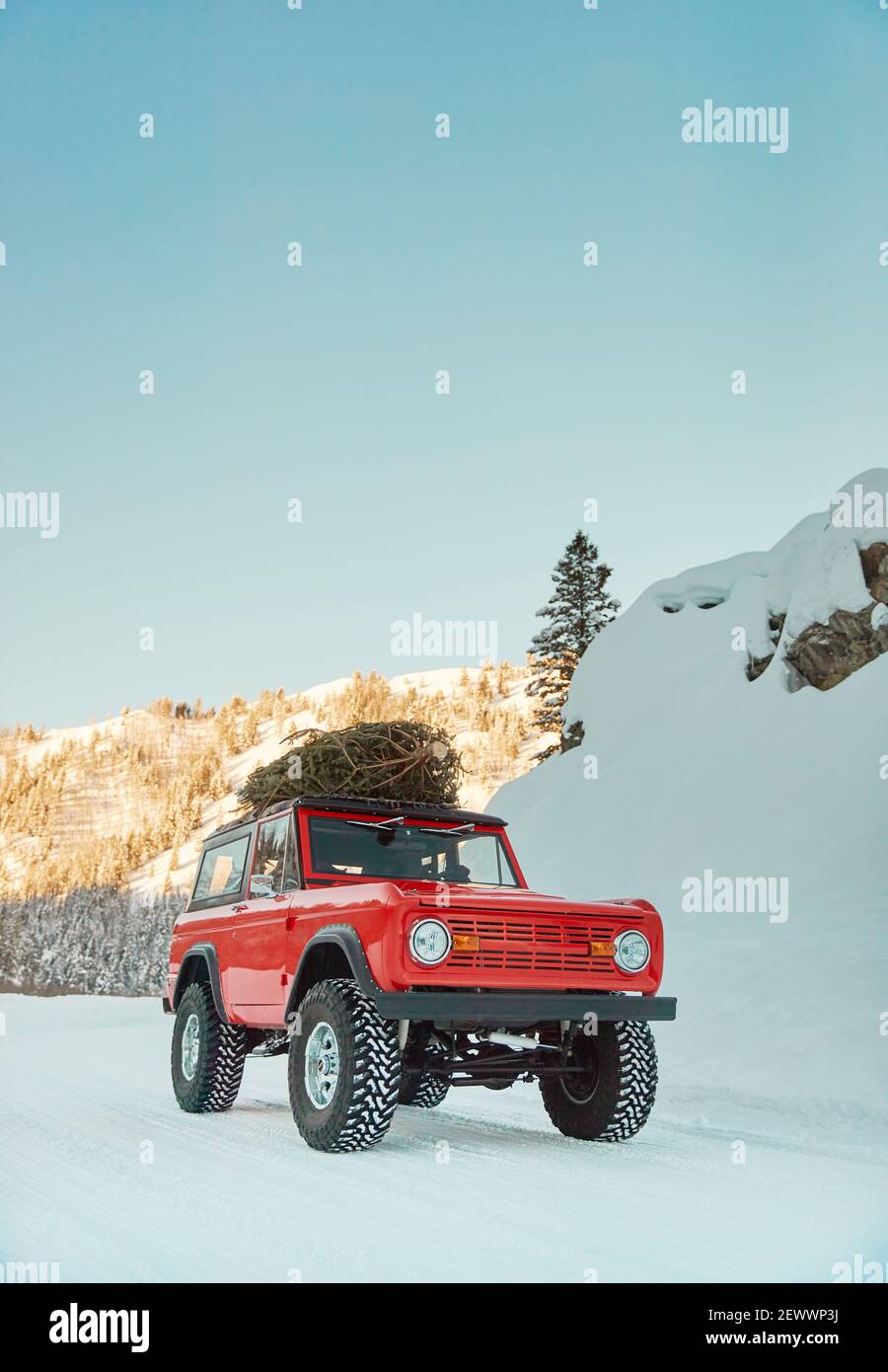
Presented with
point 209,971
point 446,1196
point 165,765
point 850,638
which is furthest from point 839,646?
point 165,765

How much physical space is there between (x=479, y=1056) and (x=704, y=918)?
992 cm

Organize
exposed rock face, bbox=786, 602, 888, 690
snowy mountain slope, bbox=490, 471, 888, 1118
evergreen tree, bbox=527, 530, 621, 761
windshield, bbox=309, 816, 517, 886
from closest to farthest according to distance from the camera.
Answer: windshield, bbox=309, 816, 517, 886 < snowy mountain slope, bbox=490, 471, 888, 1118 < exposed rock face, bbox=786, 602, 888, 690 < evergreen tree, bbox=527, 530, 621, 761

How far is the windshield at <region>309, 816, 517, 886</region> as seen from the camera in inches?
351

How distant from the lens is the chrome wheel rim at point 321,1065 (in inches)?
292

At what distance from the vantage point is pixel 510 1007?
7.14 meters

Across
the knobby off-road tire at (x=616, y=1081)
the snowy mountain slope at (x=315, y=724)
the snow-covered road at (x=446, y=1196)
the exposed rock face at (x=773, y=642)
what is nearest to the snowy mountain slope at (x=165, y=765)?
the snowy mountain slope at (x=315, y=724)

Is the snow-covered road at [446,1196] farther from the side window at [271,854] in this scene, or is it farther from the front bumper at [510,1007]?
the side window at [271,854]

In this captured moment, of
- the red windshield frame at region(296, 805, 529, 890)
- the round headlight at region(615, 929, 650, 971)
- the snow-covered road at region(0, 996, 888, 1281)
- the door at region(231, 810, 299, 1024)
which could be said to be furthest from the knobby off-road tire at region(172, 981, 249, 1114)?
the round headlight at region(615, 929, 650, 971)

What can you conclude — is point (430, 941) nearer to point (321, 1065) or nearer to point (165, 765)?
point (321, 1065)

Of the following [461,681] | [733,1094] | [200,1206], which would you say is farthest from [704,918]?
[461,681]

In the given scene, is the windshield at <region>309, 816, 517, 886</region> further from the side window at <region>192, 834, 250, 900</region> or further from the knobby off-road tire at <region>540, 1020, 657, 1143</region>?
the knobby off-road tire at <region>540, 1020, 657, 1143</region>

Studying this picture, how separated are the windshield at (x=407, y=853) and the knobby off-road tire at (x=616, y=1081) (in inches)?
62.0

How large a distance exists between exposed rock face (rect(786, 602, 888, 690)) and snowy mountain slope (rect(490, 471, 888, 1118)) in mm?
370
